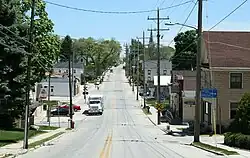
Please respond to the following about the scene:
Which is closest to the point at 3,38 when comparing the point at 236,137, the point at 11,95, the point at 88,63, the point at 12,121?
the point at 11,95

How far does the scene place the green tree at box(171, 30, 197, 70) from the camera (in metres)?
123

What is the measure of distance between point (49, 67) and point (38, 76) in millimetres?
3887

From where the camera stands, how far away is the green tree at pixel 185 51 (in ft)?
405

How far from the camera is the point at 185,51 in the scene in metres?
125

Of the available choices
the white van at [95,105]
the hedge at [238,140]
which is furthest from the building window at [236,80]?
the white van at [95,105]

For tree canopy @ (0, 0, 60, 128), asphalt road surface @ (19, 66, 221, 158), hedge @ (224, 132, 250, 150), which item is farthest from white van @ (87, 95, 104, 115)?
hedge @ (224, 132, 250, 150)

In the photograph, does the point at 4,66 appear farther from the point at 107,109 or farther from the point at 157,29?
the point at 107,109

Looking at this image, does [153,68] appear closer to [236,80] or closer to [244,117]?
[236,80]

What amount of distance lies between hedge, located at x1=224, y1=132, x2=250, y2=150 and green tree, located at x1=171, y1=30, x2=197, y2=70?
85.5 meters

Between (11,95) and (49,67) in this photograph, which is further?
(49,67)

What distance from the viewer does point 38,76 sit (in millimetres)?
54188

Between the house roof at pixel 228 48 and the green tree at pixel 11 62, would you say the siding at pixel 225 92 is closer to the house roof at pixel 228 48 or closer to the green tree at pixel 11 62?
the house roof at pixel 228 48

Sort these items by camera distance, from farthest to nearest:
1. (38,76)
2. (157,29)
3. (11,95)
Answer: (157,29)
(38,76)
(11,95)

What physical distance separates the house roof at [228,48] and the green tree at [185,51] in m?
64.8
